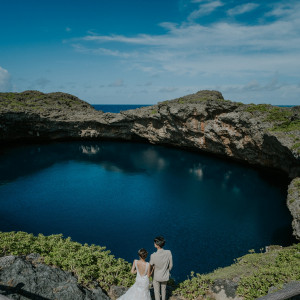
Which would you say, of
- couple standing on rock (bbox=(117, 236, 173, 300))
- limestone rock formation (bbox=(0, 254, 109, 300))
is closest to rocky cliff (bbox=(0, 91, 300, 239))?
couple standing on rock (bbox=(117, 236, 173, 300))

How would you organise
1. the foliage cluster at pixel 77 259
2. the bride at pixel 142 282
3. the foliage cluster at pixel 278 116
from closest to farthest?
the bride at pixel 142 282 < the foliage cluster at pixel 77 259 < the foliage cluster at pixel 278 116

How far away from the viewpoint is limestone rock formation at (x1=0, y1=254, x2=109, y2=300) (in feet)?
26.8

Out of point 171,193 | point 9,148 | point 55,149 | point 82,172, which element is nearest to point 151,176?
point 171,193

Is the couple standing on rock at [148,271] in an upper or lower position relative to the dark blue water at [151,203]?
upper

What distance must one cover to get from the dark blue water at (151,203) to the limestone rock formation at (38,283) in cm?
801

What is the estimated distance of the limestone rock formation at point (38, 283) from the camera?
321 inches

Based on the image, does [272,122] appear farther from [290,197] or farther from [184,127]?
[184,127]

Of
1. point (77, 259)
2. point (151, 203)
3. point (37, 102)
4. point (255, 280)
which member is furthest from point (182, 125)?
point (77, 259)

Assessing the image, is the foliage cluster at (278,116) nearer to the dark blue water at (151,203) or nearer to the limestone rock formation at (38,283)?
the dark blue water at (151,203)

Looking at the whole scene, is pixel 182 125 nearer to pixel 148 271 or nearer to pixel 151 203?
pixel 151 203

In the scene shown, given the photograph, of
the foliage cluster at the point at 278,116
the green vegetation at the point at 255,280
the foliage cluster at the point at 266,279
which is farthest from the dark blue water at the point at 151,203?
the foliage cluster at the point at 278,116

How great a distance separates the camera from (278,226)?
69.8ft

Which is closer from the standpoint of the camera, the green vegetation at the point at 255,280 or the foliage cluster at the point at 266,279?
the foliage cluster at the point at 266,279

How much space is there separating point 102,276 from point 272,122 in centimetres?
2688
